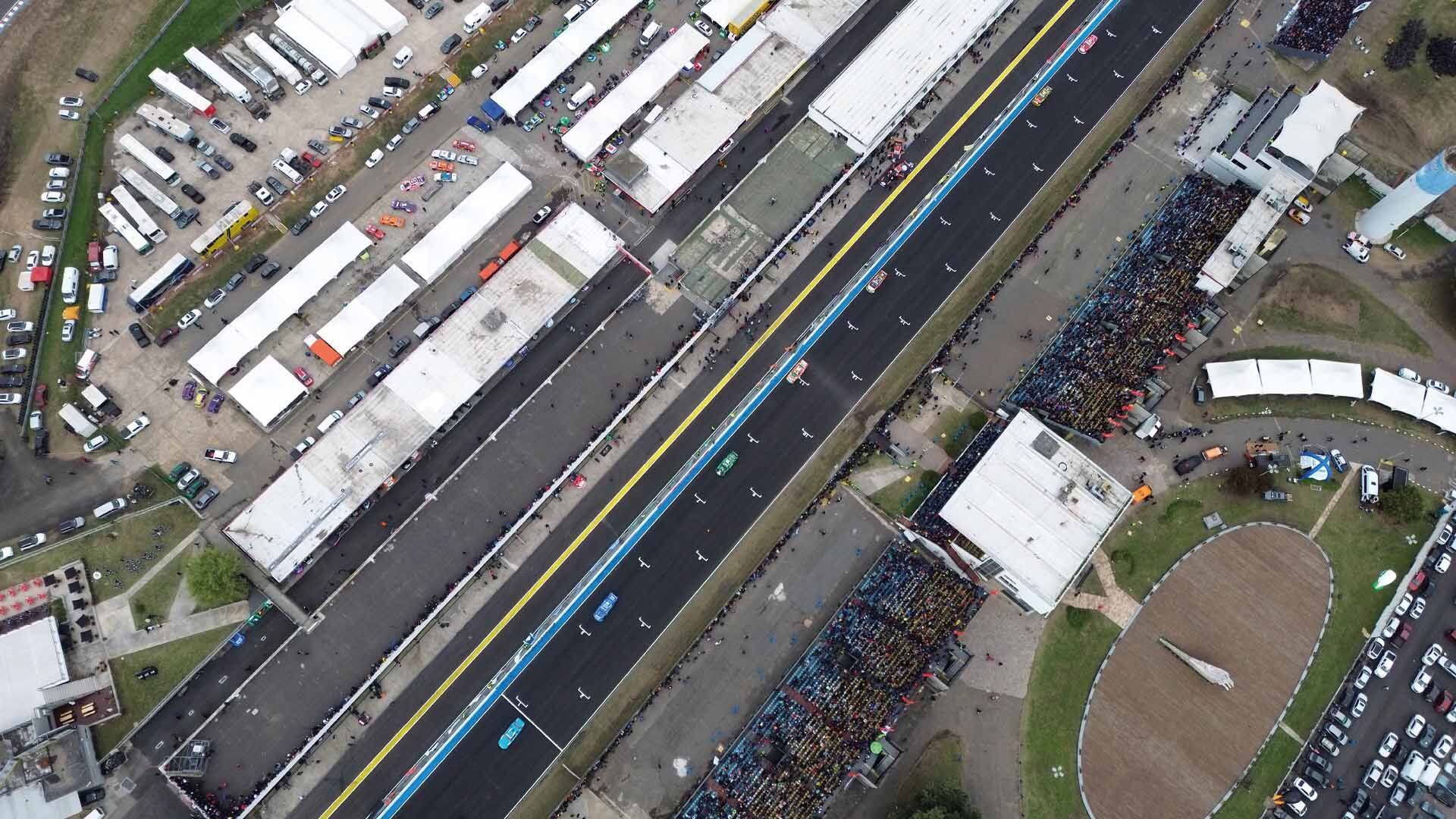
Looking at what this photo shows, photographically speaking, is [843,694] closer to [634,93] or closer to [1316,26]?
[634,93]

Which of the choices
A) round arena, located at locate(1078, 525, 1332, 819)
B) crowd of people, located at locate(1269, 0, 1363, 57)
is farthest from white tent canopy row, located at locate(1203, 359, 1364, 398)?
crowd of people, located at locate(1269, 0, 1363, 57)

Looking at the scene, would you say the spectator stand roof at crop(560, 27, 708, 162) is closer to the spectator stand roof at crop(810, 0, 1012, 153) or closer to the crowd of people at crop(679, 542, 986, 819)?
the spectator stand roof at crop(810, 0, 1012, 153)

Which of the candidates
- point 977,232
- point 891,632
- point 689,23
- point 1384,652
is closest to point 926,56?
point 977,232

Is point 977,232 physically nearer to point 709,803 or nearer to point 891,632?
point 891,632

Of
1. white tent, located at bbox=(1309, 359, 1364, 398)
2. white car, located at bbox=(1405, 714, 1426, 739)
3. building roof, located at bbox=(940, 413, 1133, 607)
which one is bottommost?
building roof, located at bbox=(940, 413, 1133, 607)

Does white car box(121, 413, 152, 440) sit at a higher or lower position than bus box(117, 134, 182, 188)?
lower

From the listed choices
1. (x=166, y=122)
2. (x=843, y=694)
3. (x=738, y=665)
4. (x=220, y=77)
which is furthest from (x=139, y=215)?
(x=843, y=694)

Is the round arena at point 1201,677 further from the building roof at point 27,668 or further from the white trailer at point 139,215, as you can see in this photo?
the white trailer at point 139,215
